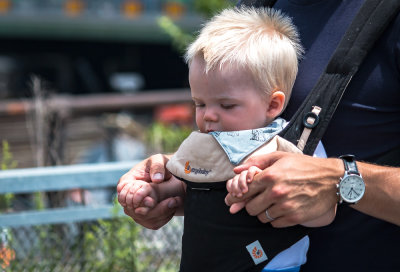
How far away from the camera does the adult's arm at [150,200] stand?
1.72 m

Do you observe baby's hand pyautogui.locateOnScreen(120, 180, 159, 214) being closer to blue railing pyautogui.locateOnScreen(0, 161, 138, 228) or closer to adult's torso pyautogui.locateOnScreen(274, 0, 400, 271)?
adult's torso pyautogui.locateOnScreen(274, 0, 400, 271)

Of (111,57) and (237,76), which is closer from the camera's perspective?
(237,76)

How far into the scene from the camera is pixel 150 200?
5.61 ft

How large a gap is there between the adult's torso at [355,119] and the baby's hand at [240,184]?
317mm

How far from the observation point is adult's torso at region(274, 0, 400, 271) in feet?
5.07

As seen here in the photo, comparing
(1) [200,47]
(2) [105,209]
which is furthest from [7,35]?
(1) [200,47]

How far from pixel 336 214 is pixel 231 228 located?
12.2 inches

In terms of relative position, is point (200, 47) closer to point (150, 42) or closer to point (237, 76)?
point (237, 76)

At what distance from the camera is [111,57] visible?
17.1m

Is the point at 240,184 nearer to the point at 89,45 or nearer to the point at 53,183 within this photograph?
the point at 53,183

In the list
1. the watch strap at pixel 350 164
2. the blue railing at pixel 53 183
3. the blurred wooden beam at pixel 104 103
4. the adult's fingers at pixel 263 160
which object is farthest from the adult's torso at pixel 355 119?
the blurred wooden beam at pixel 104 103

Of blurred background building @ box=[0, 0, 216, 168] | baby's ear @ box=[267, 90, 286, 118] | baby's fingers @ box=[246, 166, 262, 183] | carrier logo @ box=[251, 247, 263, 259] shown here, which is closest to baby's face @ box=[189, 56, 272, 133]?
baby's ear @ box=[267, 90, 286, 118]

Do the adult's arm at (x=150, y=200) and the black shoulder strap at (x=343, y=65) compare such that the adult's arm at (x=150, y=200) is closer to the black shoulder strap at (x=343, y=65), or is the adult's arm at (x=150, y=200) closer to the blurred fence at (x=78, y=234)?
the black shoulder strap at (x=343, y=65)

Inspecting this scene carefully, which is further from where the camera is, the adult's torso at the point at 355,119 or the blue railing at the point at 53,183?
the blue railing at the point at 53,183
